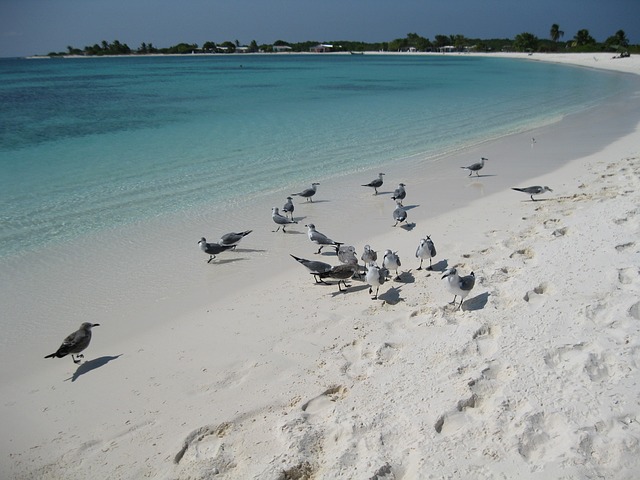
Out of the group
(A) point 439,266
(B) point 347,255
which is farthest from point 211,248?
(A) point 439,266

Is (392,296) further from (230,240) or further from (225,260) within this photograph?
(230,240)

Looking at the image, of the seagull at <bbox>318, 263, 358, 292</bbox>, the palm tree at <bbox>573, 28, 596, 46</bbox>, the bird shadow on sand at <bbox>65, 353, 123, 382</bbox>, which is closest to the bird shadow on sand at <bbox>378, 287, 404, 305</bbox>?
the seagull at <bbox>318, 263, 358, 292</bbox>

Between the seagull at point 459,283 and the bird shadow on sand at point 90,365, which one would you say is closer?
the bird shadow on sand at point 90,365

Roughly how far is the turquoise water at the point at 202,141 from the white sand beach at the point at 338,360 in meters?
3.34

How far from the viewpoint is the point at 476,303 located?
6.74 meters

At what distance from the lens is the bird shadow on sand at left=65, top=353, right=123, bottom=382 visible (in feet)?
21.0

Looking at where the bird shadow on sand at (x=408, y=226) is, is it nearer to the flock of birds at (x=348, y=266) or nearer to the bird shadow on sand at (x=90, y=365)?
the flock of birds at (x=348, y=266)

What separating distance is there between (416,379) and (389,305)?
2073mm

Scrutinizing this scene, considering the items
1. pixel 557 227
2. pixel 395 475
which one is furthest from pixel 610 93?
pixel 395 475

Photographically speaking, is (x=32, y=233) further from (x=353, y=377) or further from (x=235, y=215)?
(x=353, y=377)

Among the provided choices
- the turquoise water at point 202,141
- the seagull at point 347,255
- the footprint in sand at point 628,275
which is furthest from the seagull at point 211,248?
the footprint in sand at point 628,275

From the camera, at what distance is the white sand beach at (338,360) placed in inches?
172

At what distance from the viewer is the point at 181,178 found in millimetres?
16297

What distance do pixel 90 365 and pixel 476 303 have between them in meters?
5.16
